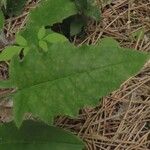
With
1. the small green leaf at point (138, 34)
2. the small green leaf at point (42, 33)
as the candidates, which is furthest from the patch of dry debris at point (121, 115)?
the small green leaf at point (42, 33)

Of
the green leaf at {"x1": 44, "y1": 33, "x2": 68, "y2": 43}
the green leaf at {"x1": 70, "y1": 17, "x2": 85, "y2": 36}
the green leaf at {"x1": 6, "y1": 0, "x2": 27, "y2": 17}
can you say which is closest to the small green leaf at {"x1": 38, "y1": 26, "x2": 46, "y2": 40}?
the green leaf at {"x1": 44, "y1": 33, "x2": 68, "y2": 43}

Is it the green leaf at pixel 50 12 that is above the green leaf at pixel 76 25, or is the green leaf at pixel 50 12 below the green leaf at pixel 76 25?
above

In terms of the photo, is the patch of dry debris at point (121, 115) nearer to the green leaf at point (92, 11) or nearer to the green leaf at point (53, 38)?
the green leaf at point (92, 11)

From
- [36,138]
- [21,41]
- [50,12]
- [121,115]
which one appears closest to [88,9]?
[50,12]

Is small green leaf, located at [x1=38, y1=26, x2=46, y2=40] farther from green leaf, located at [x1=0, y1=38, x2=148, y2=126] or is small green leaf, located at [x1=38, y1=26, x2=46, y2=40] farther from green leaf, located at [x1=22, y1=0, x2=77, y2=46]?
green leaf, located at [x1=0, y1=38, x2=148, y2=126]

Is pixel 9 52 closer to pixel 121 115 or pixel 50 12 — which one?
pixel 50 12

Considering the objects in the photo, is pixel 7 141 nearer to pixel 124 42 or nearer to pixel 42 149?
pixel 42 149

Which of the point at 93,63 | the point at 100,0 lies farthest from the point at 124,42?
the point at 93,63
